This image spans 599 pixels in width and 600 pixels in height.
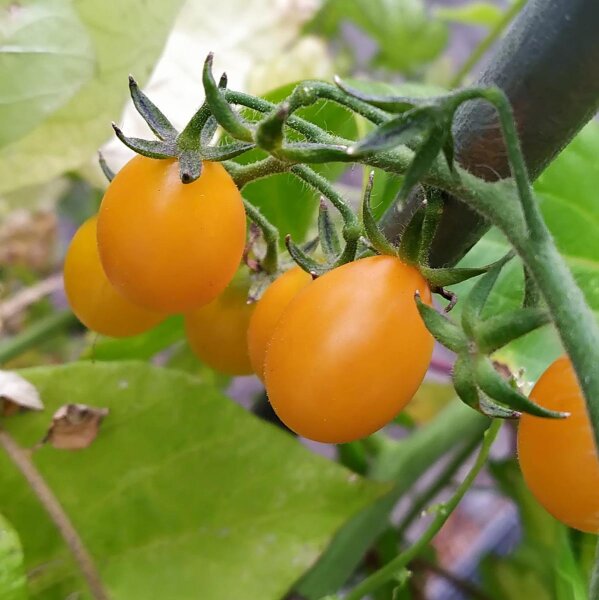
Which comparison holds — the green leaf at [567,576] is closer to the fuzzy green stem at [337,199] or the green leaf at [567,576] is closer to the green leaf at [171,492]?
the green leaf at [171,492]

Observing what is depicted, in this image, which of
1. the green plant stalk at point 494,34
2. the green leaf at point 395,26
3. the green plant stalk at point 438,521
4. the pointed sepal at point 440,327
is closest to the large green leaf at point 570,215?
the green plant stalk at point 438,521

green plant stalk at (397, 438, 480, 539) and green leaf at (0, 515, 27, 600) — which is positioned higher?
green leaf at (0, 515, 27, 600)

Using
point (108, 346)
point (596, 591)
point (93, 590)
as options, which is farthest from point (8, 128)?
point (596, 591)

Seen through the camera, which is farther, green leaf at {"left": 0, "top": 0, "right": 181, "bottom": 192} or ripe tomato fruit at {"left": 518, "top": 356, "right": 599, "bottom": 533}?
green leaf at {"left": 0, "top": 0, "right": 181, "bottom": 192}

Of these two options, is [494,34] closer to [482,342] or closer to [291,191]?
[291,191]

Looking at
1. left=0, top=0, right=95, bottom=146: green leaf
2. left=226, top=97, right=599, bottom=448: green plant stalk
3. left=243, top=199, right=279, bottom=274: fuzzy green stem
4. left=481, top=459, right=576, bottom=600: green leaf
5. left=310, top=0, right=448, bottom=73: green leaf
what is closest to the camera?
left=226, top=97, right=599, bottom=448: green plant stalk

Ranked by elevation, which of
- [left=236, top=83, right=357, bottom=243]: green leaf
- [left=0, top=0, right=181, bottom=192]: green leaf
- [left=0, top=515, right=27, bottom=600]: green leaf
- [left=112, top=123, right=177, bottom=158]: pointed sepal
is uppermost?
[left=112, top=123, right=177, bottom=158]: pointed sepal

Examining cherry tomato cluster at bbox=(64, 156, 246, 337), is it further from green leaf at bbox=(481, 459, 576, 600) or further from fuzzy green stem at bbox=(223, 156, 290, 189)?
green leaf at bbox=(481, 459, 576, 600)

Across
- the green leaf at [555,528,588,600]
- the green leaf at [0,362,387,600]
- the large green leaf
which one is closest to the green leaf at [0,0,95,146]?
the green leaf at [0,362,387,600]
